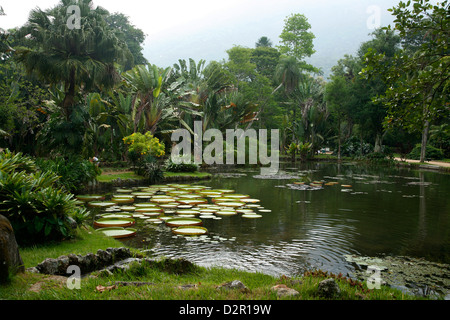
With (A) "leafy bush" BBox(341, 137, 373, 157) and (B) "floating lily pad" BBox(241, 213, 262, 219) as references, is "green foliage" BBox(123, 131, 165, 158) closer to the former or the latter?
(B) "floating lily pad" BBox(241, 213, 262, 219)

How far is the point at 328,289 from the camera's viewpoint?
281 cm

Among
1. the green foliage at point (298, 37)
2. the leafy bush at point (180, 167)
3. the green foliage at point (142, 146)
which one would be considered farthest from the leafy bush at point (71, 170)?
the green foliage at point (298, 37)

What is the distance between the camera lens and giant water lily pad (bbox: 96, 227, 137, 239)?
597 cm

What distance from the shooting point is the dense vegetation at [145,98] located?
175 inches

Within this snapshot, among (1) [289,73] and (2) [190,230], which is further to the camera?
(1) [289,73]

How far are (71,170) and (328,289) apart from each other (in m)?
9.64

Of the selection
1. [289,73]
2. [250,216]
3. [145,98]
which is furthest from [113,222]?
[289,73]

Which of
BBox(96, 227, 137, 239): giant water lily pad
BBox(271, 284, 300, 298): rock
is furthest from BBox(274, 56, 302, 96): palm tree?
BBox(271, 284, 300, 298): rock

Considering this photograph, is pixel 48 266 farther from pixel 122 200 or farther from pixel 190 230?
pixel 122 200

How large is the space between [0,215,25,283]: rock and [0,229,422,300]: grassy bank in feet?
0.29

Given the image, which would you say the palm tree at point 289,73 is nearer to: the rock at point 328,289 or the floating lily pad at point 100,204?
the floating lily pad at point 100,204

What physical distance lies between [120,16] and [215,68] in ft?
78.5

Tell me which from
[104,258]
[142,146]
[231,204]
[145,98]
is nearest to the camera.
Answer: [104,258]

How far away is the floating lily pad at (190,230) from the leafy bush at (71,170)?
180 inches
